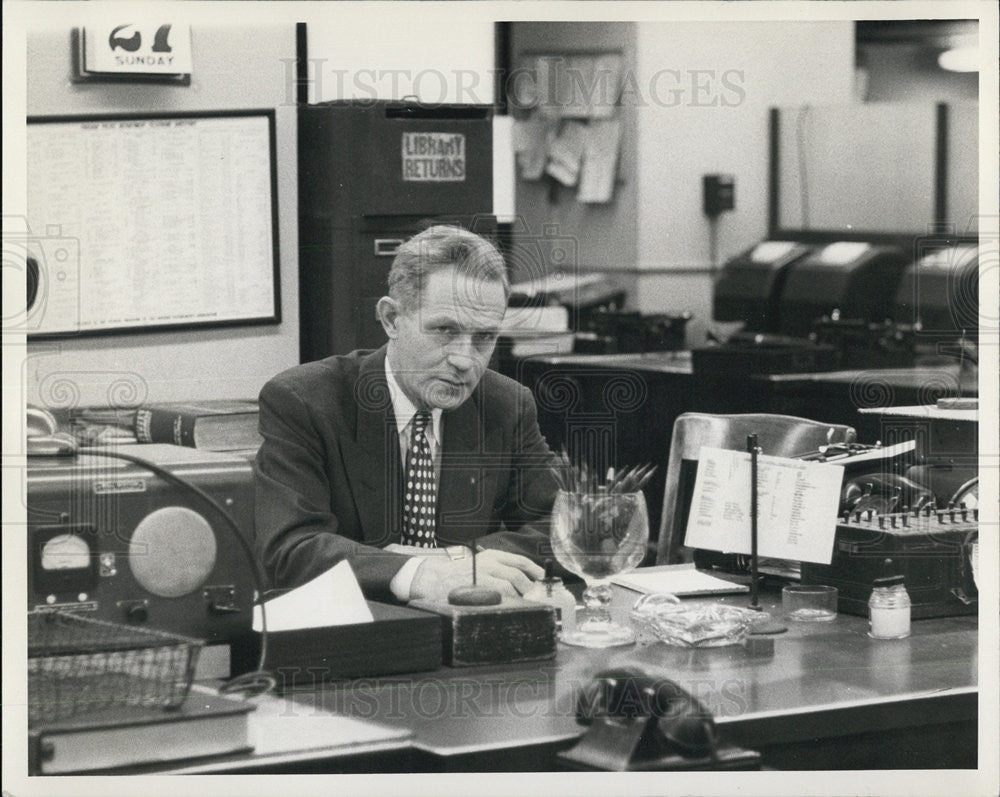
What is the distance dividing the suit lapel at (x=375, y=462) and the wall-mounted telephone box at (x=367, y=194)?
1.26 metres

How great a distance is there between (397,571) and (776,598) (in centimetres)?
64

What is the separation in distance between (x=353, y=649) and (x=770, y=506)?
0.77 meters

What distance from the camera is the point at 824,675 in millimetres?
2043

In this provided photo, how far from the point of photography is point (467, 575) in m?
2.20

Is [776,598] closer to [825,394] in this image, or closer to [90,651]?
[90,651]

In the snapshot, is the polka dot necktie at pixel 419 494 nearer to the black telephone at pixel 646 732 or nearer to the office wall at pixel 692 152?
the black telephone at pixel 646 732

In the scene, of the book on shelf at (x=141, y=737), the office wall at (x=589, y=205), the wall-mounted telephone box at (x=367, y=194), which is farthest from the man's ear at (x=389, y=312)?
the office wall at (x=589, y=205)

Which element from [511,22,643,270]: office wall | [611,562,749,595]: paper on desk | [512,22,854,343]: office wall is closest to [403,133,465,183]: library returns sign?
[611,562,749,595]: paper on desk

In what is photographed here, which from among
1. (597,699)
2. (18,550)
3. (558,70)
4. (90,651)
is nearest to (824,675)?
(597,699)

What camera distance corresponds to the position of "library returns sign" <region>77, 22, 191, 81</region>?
3309 mm

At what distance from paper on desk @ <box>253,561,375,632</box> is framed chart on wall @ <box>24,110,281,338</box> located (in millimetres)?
1258

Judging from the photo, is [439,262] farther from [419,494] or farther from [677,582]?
[677,582]

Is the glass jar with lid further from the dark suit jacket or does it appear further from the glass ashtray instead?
the dark suit jacket

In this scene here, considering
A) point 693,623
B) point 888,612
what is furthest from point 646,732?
point 888,612
